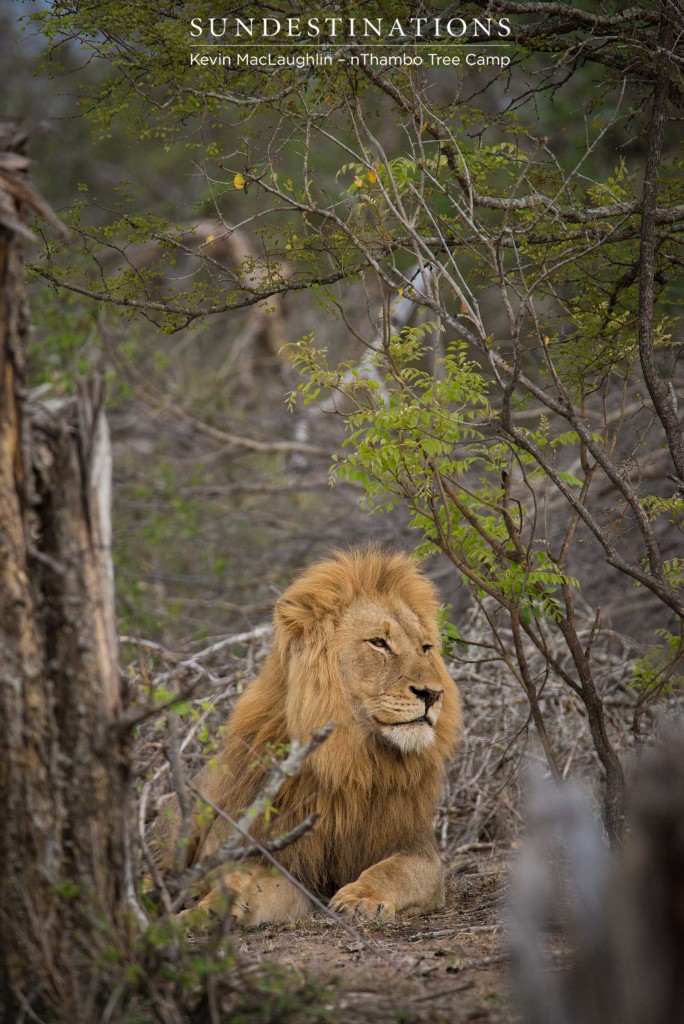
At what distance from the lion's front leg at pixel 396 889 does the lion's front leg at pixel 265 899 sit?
201 millimetres

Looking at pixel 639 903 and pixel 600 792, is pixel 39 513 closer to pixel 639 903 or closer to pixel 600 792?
pixel 639 903

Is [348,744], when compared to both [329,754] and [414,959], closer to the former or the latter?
[329,754]

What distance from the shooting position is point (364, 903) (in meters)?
4.14

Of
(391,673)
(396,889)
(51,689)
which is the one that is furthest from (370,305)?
(51,689)

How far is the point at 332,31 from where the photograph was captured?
180 inches

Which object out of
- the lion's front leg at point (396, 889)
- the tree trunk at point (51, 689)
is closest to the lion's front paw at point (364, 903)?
the lion's front leg at point (396, 889)

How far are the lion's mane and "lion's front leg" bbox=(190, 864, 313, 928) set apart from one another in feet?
0.51

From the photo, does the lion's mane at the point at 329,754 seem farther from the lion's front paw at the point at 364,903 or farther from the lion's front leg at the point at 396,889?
the lion's front paw at the point at 364,903

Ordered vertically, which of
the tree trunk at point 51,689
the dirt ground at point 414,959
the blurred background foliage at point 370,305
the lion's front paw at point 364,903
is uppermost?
the blurred background foliage at point 370,305

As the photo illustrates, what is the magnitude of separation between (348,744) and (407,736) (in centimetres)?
24

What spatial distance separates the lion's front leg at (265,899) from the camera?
13.7ft

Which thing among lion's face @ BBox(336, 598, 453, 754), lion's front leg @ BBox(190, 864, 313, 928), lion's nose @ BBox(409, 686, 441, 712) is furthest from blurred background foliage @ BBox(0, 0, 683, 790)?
lion's front leg @ BBox(190, 864, 313, 928)

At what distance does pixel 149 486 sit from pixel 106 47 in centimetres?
611

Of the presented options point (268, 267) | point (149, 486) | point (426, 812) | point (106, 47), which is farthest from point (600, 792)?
point (149, 486)
